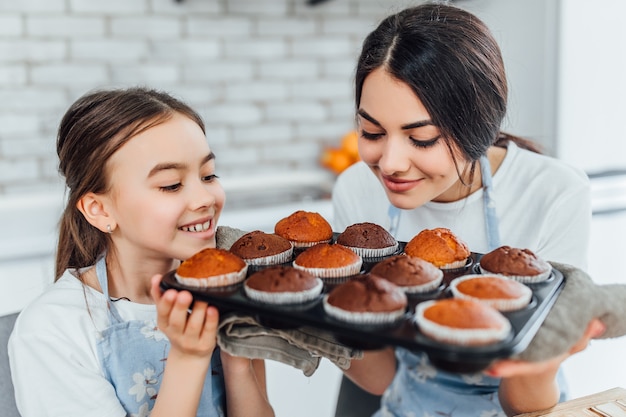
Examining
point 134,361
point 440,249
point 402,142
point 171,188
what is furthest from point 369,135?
point 134,361

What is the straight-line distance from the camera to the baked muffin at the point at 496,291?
965 mm

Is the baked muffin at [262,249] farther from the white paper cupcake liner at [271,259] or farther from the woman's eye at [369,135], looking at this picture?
the woman's eye at [369,135]

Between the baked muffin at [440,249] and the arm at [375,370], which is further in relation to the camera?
the arm at [375,370]

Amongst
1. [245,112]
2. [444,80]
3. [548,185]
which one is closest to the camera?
[444,80]

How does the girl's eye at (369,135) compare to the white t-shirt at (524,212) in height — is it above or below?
above

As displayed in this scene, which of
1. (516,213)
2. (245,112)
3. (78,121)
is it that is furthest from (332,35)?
(78,121)

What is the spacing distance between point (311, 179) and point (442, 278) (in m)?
2.24

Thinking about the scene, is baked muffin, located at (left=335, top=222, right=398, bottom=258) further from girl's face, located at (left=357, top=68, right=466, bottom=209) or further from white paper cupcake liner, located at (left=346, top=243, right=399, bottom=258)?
girl's face, located at (left=357, top=68, right=466, bottom=209)

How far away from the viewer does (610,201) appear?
9.91 ft

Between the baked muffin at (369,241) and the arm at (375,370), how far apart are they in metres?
0.40

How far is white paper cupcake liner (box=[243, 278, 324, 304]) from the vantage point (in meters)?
1.00

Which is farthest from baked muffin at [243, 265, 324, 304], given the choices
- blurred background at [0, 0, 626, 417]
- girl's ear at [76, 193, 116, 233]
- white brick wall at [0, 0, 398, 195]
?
white brick wall at [0, 0, 398, 195]

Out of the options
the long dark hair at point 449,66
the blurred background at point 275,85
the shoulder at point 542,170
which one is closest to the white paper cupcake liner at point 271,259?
the long dark hair at point 449,66

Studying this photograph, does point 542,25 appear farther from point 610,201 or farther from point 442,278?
point 442,278
